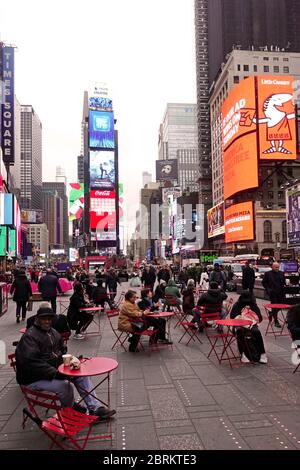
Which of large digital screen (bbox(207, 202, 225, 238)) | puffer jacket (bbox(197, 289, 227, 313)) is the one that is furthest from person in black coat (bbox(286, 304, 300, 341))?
large digital screen (bbox(207, 202, 225, 238))

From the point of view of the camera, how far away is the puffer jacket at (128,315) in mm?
8508

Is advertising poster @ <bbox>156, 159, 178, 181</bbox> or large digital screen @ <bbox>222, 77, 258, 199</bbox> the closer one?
large digital screen @ <bbox>222, 77, 258, 199</bbox>

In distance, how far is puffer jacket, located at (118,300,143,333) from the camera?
8.51 metres

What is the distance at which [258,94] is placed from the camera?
214 ft

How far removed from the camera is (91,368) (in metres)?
5.00

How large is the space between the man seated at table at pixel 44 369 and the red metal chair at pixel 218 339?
3362 mm

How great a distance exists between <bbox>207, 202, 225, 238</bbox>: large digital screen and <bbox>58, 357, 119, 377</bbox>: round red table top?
252 feet

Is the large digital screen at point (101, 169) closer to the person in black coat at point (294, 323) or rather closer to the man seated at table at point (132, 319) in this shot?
the man seated at table at point (132, 319)

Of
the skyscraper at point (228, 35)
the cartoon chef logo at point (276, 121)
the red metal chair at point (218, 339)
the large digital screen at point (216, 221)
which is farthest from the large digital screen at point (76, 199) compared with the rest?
the red metal chair at point (218, 339)

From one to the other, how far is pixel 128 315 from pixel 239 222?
6407 cm

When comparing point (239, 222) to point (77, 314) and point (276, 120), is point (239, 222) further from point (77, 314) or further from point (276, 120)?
point (77, 314)

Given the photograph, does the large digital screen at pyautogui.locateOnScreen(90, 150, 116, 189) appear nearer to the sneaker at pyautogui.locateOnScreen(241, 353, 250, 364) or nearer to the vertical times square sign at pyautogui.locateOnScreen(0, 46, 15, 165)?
the vertical times square sign at pyautogui.locateOnScreen(0, 46, 15, 165)
